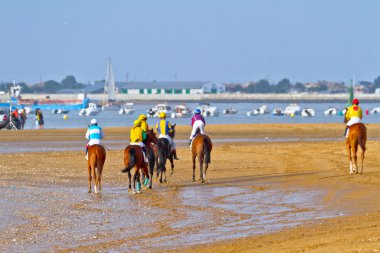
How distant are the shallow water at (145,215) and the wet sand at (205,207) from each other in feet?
0.06

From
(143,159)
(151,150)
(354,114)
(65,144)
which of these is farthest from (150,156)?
(65,144)

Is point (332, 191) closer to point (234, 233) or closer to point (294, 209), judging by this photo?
point (294, 209)

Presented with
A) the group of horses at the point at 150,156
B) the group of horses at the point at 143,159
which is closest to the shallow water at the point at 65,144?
the group of horses at the point at 150,156

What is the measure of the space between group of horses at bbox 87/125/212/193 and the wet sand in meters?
0.42

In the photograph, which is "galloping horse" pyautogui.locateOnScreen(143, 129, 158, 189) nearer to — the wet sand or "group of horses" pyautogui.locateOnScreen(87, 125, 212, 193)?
"group of horses" pyautogui.locateOnScreen(87, 125, 212, 193)

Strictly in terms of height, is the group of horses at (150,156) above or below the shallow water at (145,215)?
above

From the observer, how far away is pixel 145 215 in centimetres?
1898

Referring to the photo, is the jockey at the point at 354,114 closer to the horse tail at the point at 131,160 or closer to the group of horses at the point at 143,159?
the group of horses at the point at 143,159

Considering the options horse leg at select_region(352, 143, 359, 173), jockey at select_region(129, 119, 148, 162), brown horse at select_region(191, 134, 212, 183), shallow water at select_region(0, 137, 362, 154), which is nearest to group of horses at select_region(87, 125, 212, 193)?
brown horse at select_region(191, 134, 212, 183)

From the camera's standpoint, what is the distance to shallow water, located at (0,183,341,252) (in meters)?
15.8

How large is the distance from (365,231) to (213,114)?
111m

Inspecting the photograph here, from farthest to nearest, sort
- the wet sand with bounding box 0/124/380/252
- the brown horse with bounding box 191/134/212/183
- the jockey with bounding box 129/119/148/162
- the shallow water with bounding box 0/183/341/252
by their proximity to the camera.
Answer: the brown horse with bounding box 191/134/212/183 < the jockey with bounding box 129/119/148/162 < the shallow water with bounding box 0/183/341/252 < the wet sand with bounding box 0/124/380/252

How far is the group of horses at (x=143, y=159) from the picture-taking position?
22781mm

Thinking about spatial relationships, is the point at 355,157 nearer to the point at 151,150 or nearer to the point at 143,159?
the point at 151,150
